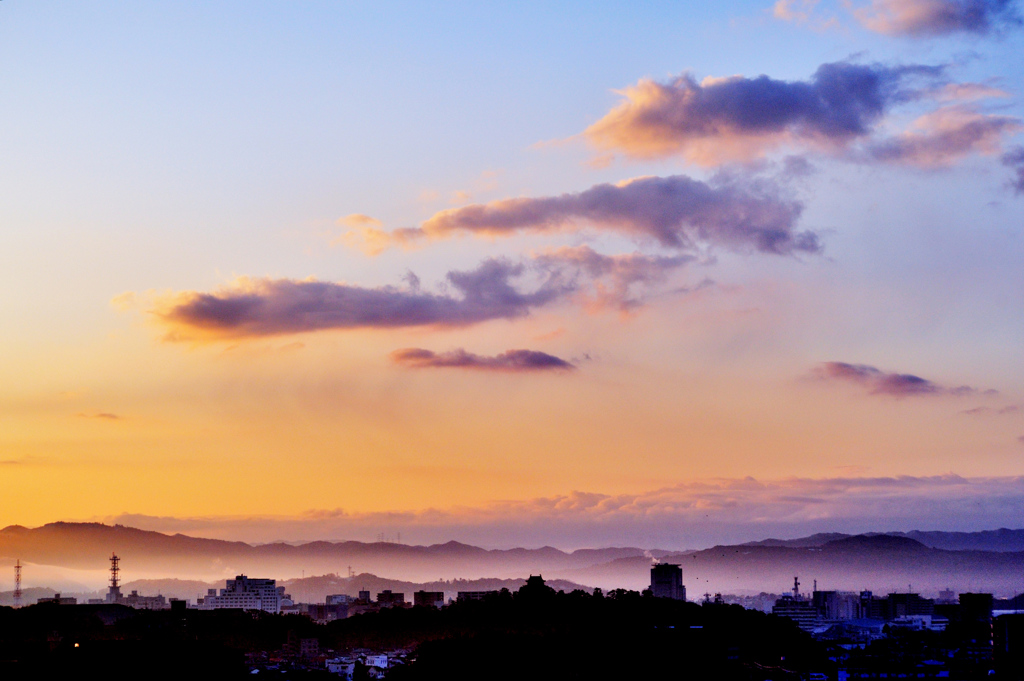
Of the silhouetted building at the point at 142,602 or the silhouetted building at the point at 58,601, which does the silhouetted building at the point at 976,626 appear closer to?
the silhouetted building at the point at 58,601

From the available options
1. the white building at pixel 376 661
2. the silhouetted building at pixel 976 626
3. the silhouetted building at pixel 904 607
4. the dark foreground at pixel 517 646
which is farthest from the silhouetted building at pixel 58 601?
the silhouetted building at pixel 904 607

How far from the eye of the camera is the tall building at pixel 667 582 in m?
127

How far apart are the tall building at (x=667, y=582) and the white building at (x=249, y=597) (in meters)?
51.3

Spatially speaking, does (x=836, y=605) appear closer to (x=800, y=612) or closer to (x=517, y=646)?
(x=800, y=612)

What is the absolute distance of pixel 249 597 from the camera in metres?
159

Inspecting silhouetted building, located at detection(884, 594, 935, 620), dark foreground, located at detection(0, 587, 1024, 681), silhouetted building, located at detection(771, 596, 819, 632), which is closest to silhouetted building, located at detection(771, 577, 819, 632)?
silhouetted building, located at detection(771, 596, 819, 632)

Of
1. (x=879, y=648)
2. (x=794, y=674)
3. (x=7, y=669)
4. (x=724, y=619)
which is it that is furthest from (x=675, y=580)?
(x=7, y=669)

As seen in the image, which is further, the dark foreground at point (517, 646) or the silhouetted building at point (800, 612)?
the silhouetted building at point (800, 612)

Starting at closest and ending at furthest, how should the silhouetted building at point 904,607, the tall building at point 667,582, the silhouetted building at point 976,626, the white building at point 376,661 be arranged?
the silhouetted building at point 976,626 < the white building at point 376,661 < the tall building at point 667,582 < the silhouetted building at point 904,607

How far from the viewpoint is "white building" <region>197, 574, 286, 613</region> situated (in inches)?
6235

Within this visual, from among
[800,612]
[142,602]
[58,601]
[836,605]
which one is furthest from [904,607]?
[142,602]

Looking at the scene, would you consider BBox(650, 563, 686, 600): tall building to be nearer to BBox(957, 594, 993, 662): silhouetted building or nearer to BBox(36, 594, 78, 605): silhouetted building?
BBox(957, 594, 993, 662): silhouetted building

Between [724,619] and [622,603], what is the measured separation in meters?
7.76

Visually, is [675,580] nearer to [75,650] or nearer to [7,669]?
[75,650]
